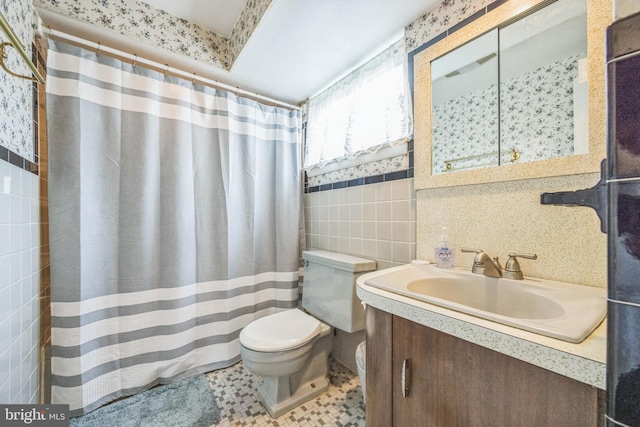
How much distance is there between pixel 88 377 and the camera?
4.20 ft

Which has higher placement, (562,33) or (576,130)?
(562,33)

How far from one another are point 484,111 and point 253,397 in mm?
1816

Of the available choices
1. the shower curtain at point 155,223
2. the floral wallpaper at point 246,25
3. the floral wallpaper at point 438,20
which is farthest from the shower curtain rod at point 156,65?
the floral wallpaper at point 438,20

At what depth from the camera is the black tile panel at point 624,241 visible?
34 centimetres

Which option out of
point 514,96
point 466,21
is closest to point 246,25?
point 466,21

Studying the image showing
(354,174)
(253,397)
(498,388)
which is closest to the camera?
(498,388)

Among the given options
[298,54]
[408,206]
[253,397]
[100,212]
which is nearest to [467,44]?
[408,206]

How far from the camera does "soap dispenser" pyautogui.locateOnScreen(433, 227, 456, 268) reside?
1.05 meters

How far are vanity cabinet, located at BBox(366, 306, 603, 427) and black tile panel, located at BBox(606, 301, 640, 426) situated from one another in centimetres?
9

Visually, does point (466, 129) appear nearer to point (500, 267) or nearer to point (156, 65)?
point (500, 267)

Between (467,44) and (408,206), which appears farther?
(408,206)

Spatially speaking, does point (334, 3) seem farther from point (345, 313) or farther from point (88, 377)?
point (88, 377)

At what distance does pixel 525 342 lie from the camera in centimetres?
49

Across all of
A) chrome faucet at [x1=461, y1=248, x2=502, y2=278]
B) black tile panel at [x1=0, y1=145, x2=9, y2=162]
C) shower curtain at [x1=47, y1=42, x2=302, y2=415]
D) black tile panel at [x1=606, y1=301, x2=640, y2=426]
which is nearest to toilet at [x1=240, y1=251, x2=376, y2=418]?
shower curtain at [x1=47, y1=42, x2=302, y2=415]
